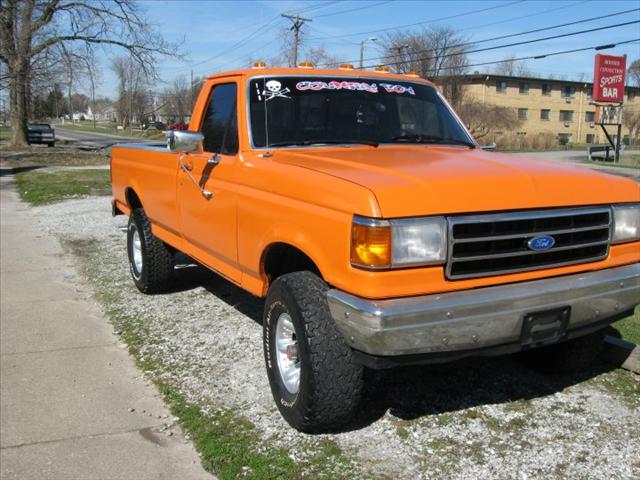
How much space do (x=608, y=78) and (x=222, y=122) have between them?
95.5ft

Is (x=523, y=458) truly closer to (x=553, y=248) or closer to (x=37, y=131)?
(x=553, y=248)

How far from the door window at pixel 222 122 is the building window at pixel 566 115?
72.5 metres

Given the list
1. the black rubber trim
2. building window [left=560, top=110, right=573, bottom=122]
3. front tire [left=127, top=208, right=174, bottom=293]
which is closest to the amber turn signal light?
the black rubber trim

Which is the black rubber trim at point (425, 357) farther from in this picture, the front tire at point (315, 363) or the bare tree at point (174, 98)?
the bare tree at point (174, 98)

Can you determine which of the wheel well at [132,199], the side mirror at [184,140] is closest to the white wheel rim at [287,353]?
the side mirror at [184,140]

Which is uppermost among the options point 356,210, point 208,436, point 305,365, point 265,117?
point 265,117

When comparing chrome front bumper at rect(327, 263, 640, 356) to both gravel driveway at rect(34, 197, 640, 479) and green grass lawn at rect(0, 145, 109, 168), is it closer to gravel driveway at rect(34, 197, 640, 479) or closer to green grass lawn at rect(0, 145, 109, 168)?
gravel driveway at rect(34, 197, 640, 479)

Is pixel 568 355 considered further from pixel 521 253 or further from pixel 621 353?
pixel 521 253

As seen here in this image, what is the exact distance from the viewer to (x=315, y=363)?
10.3ft

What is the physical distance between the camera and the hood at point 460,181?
288cm

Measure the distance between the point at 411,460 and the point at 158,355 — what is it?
2317 mm

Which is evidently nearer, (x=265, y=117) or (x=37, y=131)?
(x=265, y=117)

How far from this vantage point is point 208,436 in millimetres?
3523

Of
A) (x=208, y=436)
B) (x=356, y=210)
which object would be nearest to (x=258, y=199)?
(x=356, y=210)
